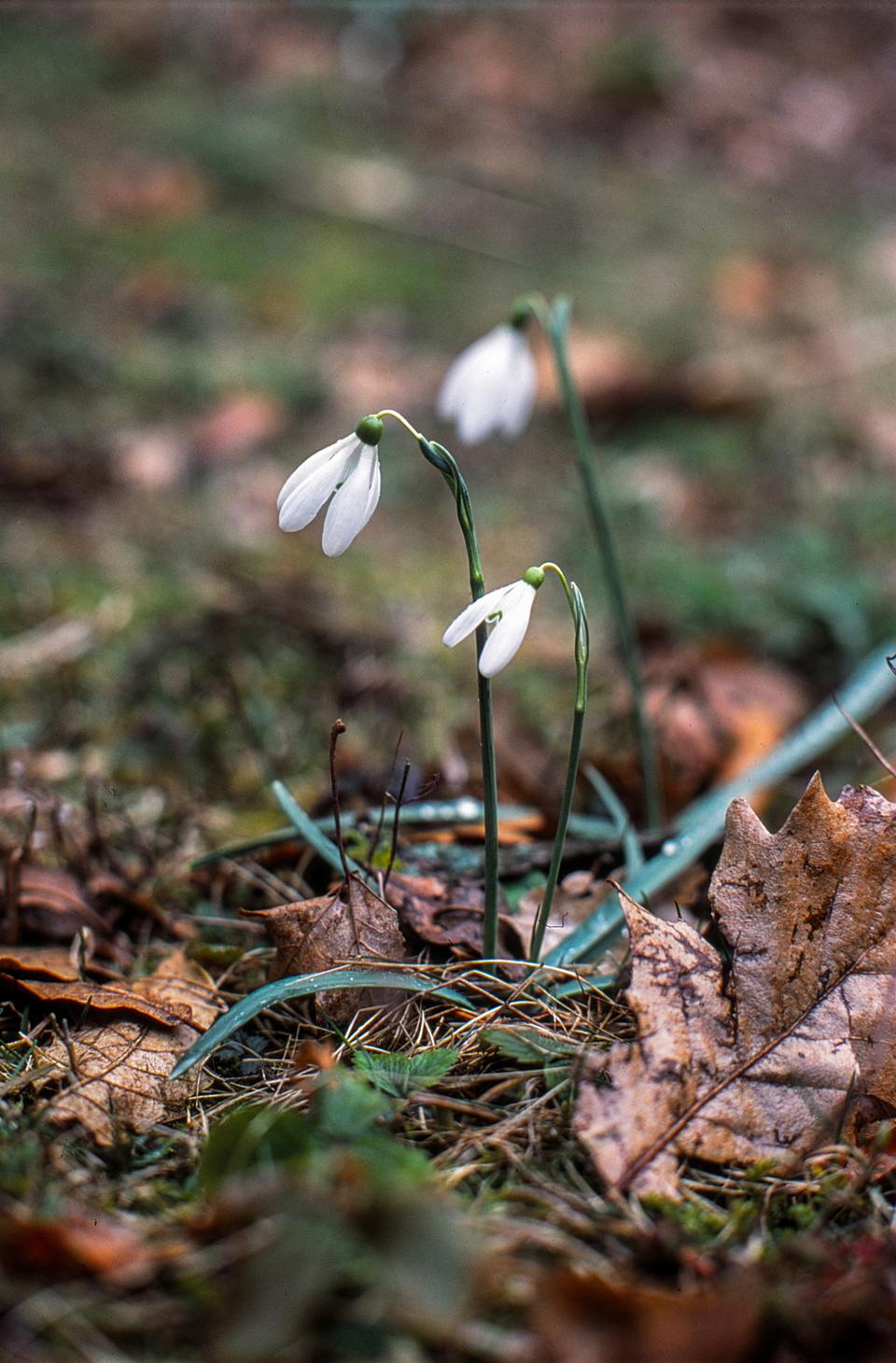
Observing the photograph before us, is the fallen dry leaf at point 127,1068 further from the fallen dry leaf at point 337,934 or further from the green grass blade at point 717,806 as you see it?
the green grass blade at point 717,806

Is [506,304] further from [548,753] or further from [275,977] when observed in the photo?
[275,977]

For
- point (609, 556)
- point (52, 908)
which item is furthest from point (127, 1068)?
point (609, 556)

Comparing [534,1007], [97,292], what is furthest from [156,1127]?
[97,292]

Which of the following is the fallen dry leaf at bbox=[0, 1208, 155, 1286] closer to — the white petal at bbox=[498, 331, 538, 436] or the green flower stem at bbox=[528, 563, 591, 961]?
the green flower stem at bbox=[528, 563, 591, 961]

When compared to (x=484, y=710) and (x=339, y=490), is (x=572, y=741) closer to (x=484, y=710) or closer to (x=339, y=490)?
(x=484, y=710)

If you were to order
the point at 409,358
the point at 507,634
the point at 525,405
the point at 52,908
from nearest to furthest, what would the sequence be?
the point at 507,634 < the point at 52,908 < the point at 525,405 < the point at 409,358

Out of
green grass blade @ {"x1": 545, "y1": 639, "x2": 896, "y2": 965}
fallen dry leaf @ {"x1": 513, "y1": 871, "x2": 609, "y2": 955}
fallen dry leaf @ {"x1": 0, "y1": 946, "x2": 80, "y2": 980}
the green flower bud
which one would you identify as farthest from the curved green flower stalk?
fallen dry leaf @ {"x1": 0, "y1": 946, "x2": 80, "y2": 980}

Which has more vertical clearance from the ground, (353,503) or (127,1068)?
(353,503)
